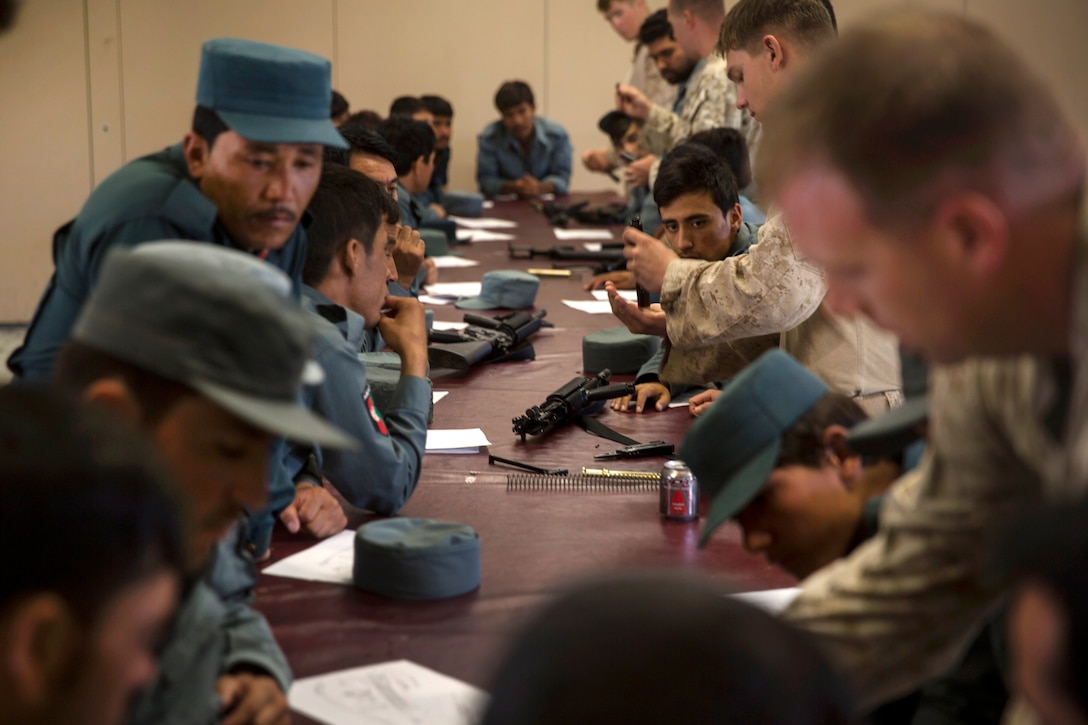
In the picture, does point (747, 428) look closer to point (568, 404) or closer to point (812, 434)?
point (812, 434)

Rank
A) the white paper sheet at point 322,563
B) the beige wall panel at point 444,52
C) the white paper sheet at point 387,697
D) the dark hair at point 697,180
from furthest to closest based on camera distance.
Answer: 1. the beige wall panel at point 444,52
2. the dark hair at point 697,180
3. the white paper sheet at point 322,563
4. the white paper sheet at point 387,697

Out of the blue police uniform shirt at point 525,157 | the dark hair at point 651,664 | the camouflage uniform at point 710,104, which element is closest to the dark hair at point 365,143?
the camouflage uniform at point 710,104

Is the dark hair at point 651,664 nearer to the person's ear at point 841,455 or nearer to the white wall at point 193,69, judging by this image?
the person's ear at point 841,455

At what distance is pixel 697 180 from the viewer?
11.0 ft

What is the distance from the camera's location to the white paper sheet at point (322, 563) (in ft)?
6.20

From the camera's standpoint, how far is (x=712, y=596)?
0.80 m

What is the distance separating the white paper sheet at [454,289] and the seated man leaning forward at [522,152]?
12.1 ft

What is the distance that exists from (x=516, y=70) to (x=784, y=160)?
8521 mm

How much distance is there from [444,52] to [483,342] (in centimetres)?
628

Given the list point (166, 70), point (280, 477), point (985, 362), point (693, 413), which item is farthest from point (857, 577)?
point (166, 70)

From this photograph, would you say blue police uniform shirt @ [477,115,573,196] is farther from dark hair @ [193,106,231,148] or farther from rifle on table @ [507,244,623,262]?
dark hair @ [193,106,231,148]

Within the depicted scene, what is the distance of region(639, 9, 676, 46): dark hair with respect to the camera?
650 cm

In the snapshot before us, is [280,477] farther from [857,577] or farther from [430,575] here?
[857,577]

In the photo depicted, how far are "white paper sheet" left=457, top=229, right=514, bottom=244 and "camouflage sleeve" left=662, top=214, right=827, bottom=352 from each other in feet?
10.2
